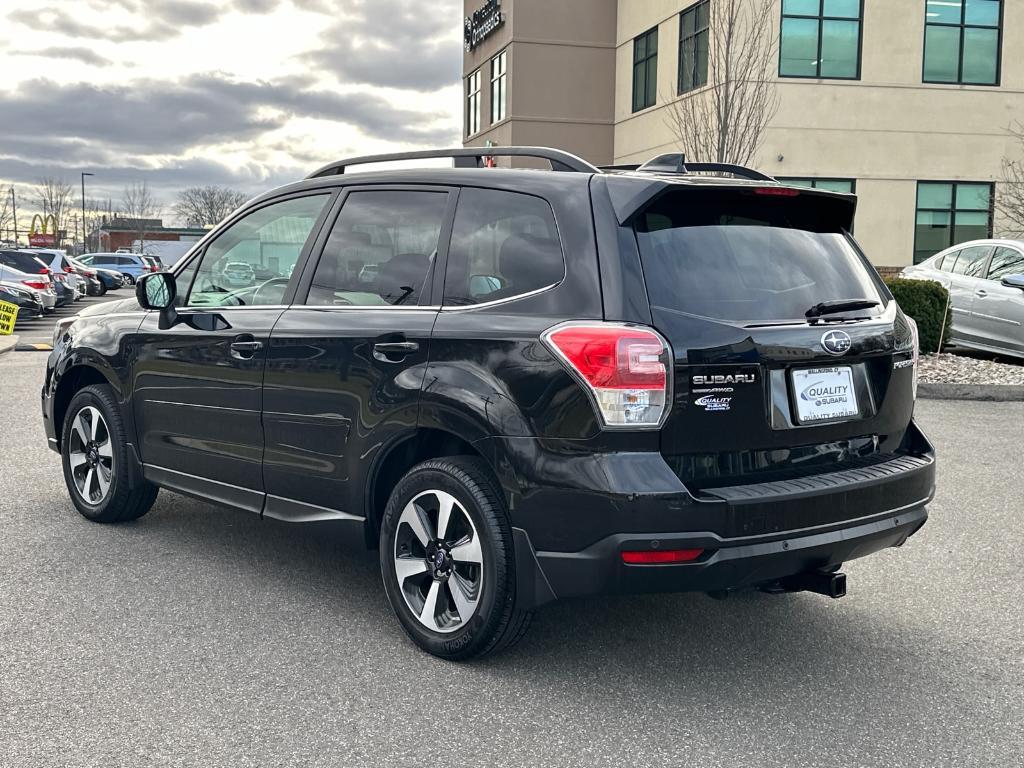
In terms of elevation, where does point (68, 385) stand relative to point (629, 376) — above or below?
below

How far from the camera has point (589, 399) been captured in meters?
3.56

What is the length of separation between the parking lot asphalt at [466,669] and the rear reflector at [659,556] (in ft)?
1.75

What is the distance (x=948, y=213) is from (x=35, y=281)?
2260cm

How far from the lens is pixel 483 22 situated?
40062 millimetres

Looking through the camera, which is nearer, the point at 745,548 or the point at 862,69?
the point at 745,548

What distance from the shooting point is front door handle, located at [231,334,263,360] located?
484 centimetres

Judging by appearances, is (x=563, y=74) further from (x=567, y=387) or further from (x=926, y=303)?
(x=567, y=387)

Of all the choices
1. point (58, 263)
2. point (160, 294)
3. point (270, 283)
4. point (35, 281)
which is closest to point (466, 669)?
point (270, 283)

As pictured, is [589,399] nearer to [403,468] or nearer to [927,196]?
[403,468]

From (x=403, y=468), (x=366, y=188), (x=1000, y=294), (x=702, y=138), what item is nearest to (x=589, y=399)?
(x=403, y=468)

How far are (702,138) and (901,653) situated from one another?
1999 centimetres

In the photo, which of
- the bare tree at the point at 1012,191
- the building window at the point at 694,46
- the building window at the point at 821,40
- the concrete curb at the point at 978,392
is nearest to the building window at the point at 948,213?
the bare tree at the point at 1012,191

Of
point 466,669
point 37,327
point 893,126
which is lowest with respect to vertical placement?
point 466,669

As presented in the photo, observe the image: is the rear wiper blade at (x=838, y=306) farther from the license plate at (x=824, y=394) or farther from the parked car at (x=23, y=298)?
the parked car at (x=23, y=298)
